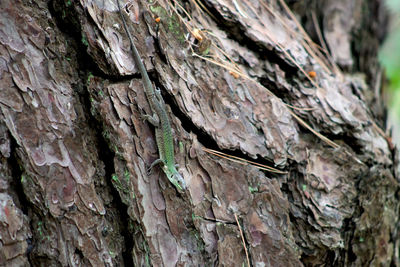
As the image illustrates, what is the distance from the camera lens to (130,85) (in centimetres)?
192

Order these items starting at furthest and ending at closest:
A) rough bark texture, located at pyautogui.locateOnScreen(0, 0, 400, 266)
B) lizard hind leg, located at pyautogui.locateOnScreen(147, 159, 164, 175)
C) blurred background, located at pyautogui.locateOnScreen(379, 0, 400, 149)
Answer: blurred background, located at pyautogui.locateOnScreen(379, 0, 400, 149) < lizard hind leg, located at pyautogui.locateOnScreen(147, 159, 164, 175) < rough bark texture, located at pyautogui.locateOnScreen(0, 0, 400, 266)

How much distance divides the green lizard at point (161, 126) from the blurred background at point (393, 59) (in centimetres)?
215

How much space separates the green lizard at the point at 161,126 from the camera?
73.6 inches

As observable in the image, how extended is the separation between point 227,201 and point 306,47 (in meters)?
1.43

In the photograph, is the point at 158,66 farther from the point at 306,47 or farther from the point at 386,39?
the point at 386,39

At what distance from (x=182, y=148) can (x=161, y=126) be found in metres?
0.16

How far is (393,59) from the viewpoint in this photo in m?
3.32

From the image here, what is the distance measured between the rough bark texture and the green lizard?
0.14ft

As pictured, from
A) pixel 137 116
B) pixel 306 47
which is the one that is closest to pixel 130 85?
pixel 137 116

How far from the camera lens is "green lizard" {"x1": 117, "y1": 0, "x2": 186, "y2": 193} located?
6.13 ft

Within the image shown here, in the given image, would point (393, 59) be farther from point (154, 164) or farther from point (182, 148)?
point (154, 164)

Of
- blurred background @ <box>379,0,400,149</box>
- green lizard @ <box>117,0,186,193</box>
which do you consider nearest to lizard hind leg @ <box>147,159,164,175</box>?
green lizard @ <box>117,0,186,193</box>

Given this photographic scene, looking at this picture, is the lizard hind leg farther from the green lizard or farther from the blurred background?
the blurred background

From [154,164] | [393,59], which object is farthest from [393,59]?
[154,164]
